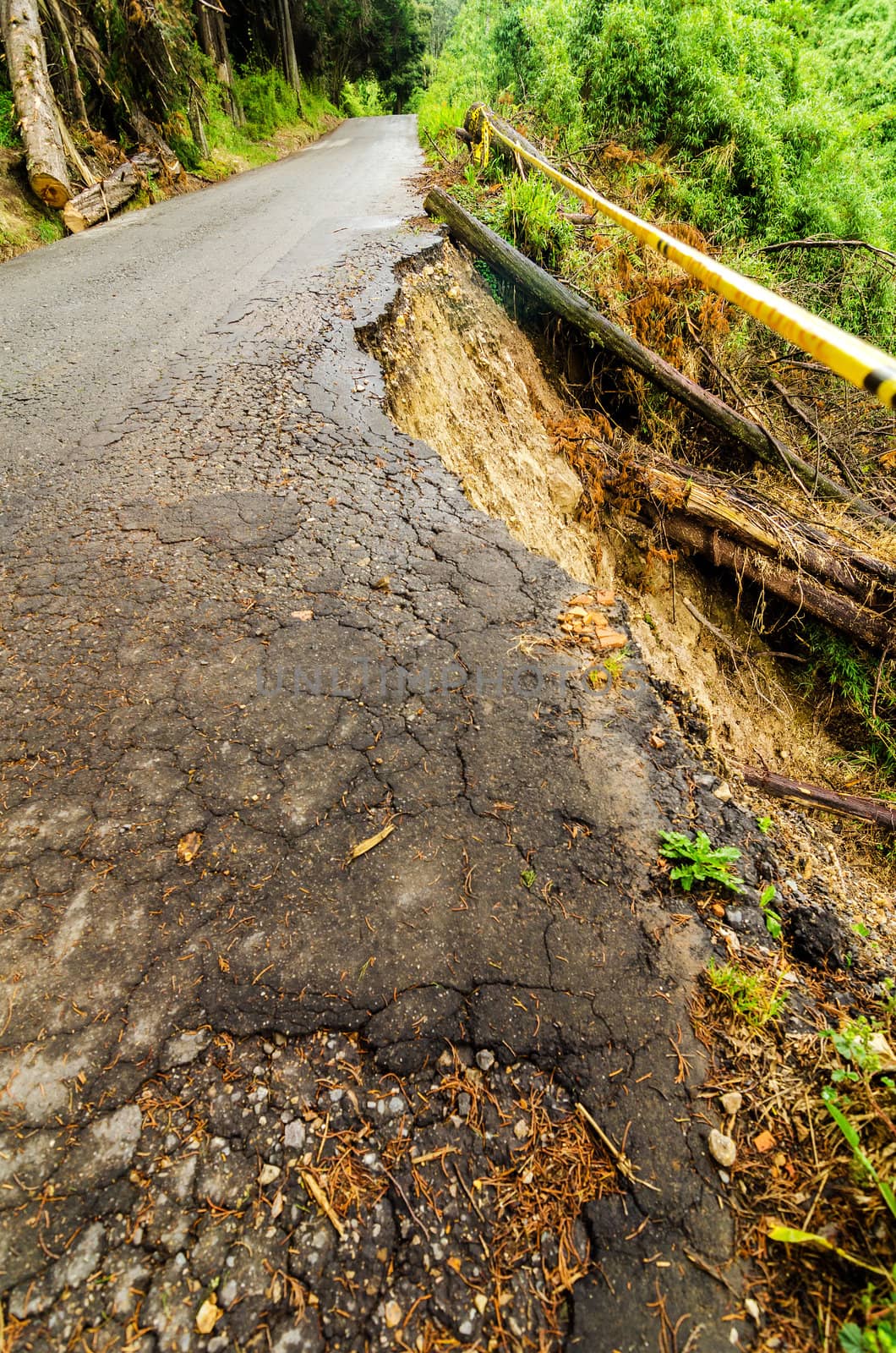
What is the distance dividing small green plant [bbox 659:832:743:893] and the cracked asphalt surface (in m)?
0.05

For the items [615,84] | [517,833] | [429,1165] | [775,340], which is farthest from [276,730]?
[615,84]

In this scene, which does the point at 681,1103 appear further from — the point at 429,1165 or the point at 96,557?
the point at 96,557

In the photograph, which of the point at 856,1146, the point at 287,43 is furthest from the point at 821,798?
the point at 287,43

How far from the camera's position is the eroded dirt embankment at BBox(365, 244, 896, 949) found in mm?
4051

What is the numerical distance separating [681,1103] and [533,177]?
26.0 feet

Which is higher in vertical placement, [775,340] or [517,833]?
[775,340]

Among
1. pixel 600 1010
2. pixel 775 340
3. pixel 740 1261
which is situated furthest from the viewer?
pixel 775 340

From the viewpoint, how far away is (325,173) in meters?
10.3

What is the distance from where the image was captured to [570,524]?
14.9 feet

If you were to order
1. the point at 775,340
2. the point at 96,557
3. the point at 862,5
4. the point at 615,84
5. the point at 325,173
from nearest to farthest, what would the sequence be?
the point at 96,557 < the point at 775,340 < the point at 615,84 < the point at 325,173 < the point at 862,5

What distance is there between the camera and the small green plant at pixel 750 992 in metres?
1.52

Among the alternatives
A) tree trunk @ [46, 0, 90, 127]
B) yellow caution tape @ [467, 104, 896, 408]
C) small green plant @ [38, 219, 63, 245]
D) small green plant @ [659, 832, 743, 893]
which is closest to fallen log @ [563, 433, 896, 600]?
yellow caution tape @ [467, 104, 896, 408]

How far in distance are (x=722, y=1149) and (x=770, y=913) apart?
64 centimetres

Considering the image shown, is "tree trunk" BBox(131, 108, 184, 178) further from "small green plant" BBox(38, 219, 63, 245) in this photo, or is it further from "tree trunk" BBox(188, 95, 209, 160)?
"small green plant" BBox(38, 219, 63, 245)
